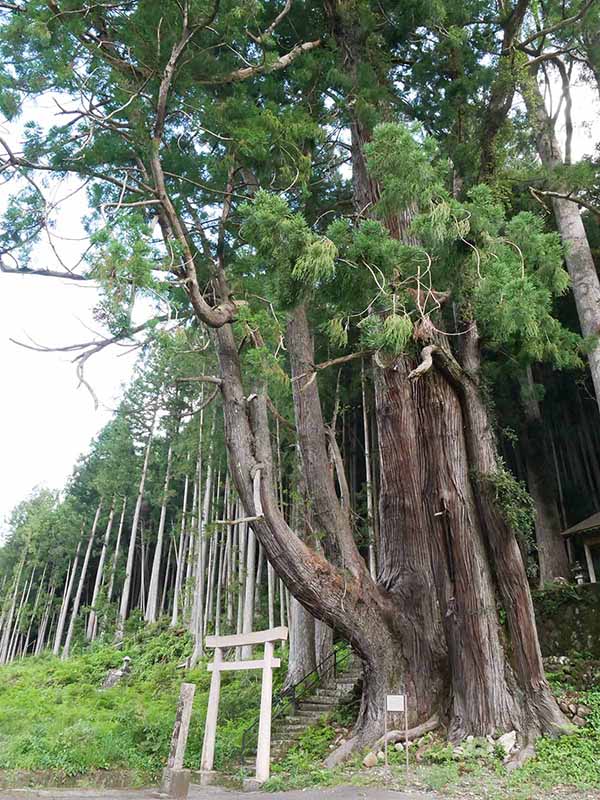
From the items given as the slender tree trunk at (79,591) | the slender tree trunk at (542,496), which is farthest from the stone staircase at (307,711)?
the slender tree trunk at (79,591)

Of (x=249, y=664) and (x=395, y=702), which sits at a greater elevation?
(x=249, y=664)

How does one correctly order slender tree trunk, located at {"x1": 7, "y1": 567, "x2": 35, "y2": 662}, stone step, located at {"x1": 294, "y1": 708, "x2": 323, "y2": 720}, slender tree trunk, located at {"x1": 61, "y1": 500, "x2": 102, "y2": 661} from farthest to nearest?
slender tree trunk, located at {"x1": 7, "y1": 567, "x2": 35, "y2": 662} < slender tree trunk, located at {"x1": 61, "y1": 500, "x2": 102, "y2": 661} < stone step, located at {"x1": 294, "y1": 708, "x2": 323, "y2": 720}

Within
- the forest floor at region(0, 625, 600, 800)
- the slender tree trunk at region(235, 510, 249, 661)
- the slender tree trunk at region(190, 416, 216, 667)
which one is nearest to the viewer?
the forest floor at region(0, 625, 600, 800)

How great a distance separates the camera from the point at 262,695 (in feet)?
19.8

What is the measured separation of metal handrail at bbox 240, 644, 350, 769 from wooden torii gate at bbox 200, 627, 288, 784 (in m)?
1.05

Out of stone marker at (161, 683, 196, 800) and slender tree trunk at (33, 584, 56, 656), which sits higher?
slender tree trunk at (33, 584, 56, 656)

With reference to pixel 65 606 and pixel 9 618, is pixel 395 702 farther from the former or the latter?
pixel 9 618

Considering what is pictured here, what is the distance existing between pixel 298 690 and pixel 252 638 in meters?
2.88

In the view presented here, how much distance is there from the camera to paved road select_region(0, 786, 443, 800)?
4.05 m

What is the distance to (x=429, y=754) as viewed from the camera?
16.4 feet

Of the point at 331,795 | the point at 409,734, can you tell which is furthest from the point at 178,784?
the point at 409,734

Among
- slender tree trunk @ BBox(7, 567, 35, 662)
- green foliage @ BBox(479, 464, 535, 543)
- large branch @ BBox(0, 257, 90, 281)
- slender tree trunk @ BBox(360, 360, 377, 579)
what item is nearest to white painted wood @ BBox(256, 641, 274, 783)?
green foliage @ BBox(479, 464, 535, 543)

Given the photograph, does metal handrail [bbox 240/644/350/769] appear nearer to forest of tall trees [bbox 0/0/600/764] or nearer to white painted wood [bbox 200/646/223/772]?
forest of tall trees [bbox 0/0/600/764]

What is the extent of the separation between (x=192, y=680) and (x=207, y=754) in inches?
258
